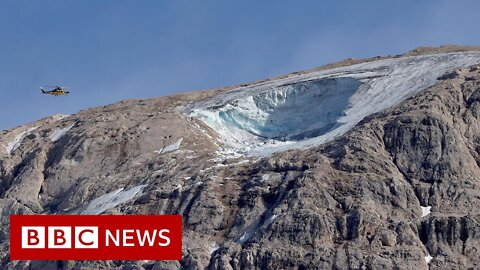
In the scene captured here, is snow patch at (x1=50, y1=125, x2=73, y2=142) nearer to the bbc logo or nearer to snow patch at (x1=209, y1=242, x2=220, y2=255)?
snow patch at (x1=209, y1=242, x2=220, y2=255)

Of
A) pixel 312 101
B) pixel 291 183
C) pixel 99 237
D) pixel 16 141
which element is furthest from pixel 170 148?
pixel 99 237

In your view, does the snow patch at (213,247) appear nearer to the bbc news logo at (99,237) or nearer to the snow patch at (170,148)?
the bbc news logo at (99,237)

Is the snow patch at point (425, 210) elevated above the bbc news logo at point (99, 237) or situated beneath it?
elevated above

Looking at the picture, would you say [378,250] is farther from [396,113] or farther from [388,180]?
[396,113]

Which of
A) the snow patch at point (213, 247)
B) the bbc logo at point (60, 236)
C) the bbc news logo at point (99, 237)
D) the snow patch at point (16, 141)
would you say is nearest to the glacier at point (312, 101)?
the snow patch at point (16, 141)

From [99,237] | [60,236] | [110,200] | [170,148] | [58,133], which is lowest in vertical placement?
[99,237]

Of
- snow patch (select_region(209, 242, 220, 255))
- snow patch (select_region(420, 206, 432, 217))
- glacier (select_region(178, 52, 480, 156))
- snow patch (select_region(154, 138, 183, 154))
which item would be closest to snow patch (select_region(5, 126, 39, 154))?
glacier (select_region(178, 52, 480, 156))

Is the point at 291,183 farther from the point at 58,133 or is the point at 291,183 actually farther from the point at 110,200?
the point at 58,133
